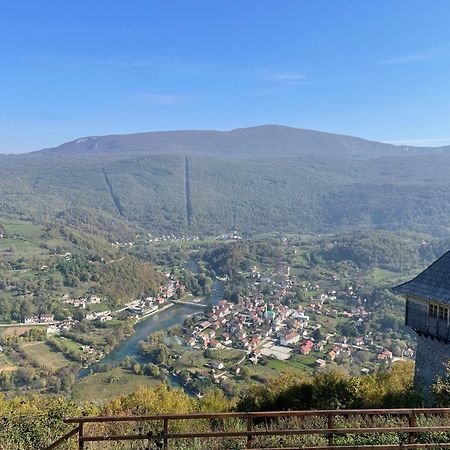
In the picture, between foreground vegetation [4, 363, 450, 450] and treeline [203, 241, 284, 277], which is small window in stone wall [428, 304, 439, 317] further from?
treeline [203, 241, 284, 277]

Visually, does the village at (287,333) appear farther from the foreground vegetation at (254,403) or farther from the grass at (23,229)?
the grass at (23,229)

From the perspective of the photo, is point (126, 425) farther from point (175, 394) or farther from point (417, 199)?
point (417, 199)

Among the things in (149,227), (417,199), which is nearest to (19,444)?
(149,227)

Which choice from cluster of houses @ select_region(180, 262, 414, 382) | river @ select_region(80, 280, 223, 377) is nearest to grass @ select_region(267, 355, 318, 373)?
cluster of houses @ select_region(180, 262, 414, 382)

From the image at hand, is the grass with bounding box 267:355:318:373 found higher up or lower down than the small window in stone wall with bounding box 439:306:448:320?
lower down

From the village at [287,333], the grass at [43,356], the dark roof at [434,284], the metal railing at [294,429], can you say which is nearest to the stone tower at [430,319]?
the dark roof at [434,284]
